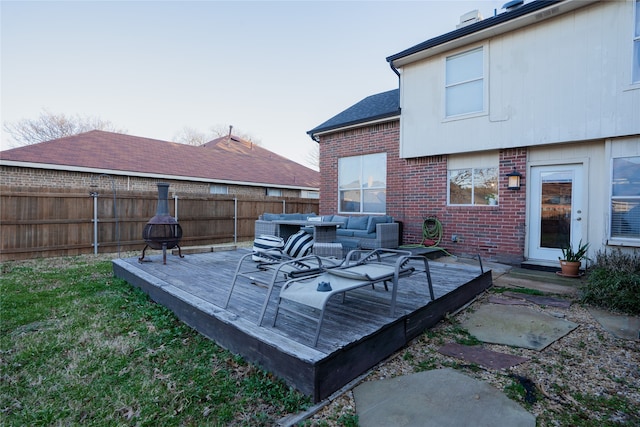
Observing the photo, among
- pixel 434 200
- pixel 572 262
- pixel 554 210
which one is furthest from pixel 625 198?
pixel 434 200

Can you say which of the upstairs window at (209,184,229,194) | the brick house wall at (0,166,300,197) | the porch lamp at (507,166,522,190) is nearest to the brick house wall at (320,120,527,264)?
the porch lamp at (507,166,522,190)

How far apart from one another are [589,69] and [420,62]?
11.2ft

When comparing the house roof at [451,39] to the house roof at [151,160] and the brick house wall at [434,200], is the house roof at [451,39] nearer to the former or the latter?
the brick house wall at [434,200]

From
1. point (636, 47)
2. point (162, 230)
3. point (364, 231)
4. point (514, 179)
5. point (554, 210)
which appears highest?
point (636, 47)

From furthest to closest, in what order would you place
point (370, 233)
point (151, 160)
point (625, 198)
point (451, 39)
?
point (151, 160) < point (370, 233) < point (451, 39) < point (625, 198)

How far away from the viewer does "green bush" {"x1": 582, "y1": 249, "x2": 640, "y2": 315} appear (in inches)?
154

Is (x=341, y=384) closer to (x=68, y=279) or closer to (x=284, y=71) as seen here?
(x=68, y=279)

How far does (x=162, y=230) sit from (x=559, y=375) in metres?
5.93

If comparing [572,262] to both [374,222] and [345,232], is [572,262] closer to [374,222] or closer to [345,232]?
[374,222]

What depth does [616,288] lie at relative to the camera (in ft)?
13.5

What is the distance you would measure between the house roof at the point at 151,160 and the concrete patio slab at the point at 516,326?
1203cm

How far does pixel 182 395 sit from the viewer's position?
2232 millimetres

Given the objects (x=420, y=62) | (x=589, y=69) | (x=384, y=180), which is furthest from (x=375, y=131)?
(x=589, y=69)

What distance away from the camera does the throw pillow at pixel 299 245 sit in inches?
220
